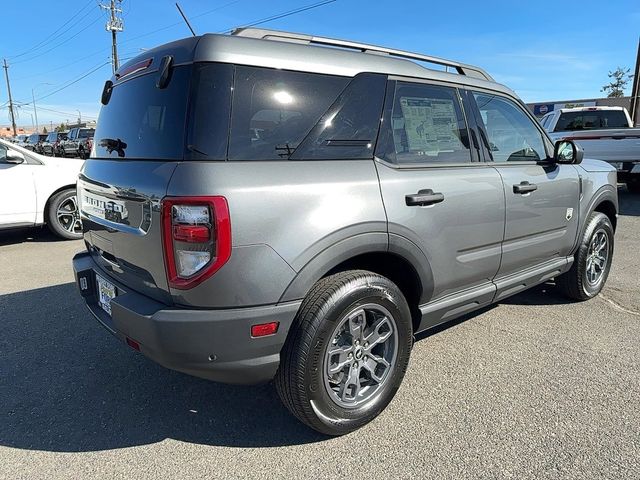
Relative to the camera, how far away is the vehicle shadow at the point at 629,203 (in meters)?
9.31

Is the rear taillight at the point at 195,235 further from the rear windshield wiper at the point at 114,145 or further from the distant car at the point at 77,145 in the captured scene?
the distant car at the point at 77,145

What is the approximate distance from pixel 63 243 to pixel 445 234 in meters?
6.18

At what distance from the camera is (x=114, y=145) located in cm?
273

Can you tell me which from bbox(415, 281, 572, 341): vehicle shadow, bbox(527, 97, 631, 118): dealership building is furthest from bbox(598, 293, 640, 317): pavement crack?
bbox(527, 97, 631, 118): dealership building

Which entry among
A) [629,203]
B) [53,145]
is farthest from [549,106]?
[53,145]

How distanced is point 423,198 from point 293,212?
87cm

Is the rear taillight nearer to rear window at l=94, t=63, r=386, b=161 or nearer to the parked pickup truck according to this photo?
rear window at l=94, t=63, r=386, b=161

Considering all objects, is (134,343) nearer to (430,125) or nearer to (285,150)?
(285,150)

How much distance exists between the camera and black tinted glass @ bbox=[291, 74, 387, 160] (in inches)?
92.3

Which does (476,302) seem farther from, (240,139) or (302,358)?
(240,139)

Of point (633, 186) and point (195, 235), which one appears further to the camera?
point (633, 186)

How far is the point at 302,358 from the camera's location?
7.29ft

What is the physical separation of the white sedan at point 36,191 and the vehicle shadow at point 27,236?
39cm

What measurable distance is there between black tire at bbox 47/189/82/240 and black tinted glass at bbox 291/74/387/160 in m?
5.58
